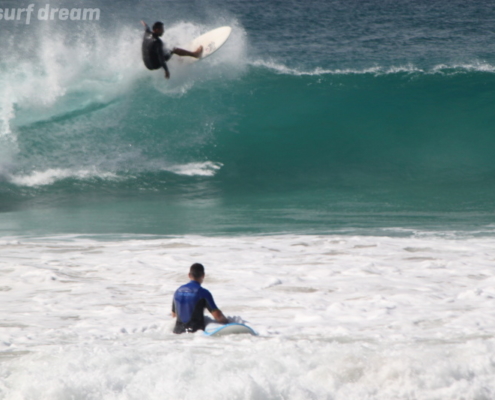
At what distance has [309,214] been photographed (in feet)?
32.6

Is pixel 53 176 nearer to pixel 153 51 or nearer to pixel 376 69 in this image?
pixel 153 51

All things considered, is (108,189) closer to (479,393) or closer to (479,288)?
(479,288)

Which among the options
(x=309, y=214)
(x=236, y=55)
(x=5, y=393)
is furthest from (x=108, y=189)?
(x=5, y=393)

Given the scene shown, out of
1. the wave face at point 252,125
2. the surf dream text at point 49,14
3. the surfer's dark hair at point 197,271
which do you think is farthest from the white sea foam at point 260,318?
the surf dream text at point 49,14

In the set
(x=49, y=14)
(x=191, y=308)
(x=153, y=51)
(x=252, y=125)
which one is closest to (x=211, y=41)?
(x=153, y=51)

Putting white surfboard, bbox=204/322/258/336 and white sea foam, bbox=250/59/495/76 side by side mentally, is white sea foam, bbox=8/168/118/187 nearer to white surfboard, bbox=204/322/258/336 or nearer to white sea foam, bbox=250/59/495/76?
white sea foam, bbox=250/59/495/76

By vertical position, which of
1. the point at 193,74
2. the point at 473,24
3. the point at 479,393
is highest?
the point at 473,24

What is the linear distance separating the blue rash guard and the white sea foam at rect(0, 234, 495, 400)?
157 millimetres

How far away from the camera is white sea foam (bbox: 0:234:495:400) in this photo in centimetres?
387

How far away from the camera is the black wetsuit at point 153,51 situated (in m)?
11.9

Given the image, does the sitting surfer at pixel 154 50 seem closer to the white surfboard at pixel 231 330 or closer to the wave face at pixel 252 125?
the wave face at pixel 252 125

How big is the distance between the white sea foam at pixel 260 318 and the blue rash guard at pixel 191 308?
16 cm

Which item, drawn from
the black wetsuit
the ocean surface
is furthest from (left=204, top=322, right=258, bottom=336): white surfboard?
the black wetsuit

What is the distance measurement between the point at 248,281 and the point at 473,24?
56.4 ft
